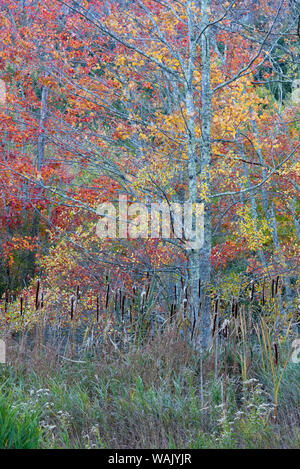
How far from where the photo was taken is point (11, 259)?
12156 millimetres

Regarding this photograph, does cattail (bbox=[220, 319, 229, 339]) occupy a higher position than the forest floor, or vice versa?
cattail (bbox=[220, 319, 229, 339])

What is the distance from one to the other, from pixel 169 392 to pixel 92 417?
27.0 inches

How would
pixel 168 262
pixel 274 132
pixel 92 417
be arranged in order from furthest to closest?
pixel 274 132 < pixel 168 262 < pixel 92 417

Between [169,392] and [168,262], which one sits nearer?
[169,392]

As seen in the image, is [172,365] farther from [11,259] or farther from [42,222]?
[42,222]

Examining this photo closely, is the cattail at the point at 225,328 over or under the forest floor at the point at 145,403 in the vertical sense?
over

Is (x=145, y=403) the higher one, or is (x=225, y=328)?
(x=225, y=328)

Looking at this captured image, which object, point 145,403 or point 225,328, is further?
point 225,328

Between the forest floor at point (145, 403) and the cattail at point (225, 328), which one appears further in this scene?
the cattail at point (225, 328)

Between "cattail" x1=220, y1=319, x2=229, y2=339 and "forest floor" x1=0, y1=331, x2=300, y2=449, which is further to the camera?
"cattail" x1=220, y1=319, x2=229, y2=339
